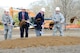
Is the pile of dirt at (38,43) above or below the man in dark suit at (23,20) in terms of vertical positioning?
below

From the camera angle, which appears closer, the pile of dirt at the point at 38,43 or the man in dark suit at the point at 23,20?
the pile of dirt at the point at 38,43

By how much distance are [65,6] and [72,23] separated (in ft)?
26.8

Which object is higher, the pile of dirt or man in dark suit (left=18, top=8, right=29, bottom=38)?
man in dark suit (left=18, top=8, right=29, bottom=38)

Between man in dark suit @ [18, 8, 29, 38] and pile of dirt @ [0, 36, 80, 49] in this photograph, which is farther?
man in dark suit @ [18, 8, 29, 38]

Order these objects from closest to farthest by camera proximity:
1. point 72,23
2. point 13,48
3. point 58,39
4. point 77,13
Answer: point 13,48
point 58,39
point 72,23
point 77,13

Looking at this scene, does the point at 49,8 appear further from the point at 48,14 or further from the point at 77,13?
the point at 77,13

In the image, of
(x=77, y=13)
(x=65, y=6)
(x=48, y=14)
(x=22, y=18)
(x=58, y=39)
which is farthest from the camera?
(x=48, y=14)

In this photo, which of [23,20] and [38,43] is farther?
[23,20]

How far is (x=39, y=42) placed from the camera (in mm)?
13430

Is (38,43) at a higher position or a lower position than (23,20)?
lower

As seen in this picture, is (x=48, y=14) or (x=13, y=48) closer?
(x=13, y=48)

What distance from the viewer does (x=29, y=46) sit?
12.9 meters

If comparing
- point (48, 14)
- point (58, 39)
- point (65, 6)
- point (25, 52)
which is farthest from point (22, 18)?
point (48, 14)

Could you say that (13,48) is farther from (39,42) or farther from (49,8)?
(49,8)
